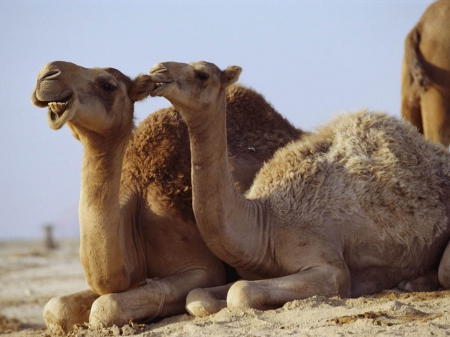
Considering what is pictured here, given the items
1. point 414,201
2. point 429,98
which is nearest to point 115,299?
point 414,201

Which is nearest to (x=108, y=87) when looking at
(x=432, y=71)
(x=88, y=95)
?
(x=88, y=95)

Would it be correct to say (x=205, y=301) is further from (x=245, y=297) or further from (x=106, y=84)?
(x=106, y=84)

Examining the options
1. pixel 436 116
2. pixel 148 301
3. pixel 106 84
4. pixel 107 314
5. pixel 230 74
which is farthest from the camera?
pixel 436 116

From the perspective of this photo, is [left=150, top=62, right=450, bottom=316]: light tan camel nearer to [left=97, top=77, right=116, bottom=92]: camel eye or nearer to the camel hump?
[left=97, top=77, right=116, bottom=92]: camel eye

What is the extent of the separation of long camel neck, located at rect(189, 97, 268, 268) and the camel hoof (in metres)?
0.35

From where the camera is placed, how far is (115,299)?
17.3ft

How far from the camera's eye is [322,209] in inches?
229

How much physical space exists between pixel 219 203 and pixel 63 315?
1303 millimetres

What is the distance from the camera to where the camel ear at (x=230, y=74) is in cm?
535

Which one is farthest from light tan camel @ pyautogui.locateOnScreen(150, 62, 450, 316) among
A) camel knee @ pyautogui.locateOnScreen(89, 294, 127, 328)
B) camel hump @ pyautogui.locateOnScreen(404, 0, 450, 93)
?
camel hump @ pyautogui.locateOnScreen(404, 0, 450, 93)

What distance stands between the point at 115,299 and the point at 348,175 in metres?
1.92

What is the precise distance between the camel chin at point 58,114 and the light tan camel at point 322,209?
76 cm

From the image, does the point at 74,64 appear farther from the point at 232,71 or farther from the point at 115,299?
the point at 115,299

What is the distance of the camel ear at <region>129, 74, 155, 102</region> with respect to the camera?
4.98m
